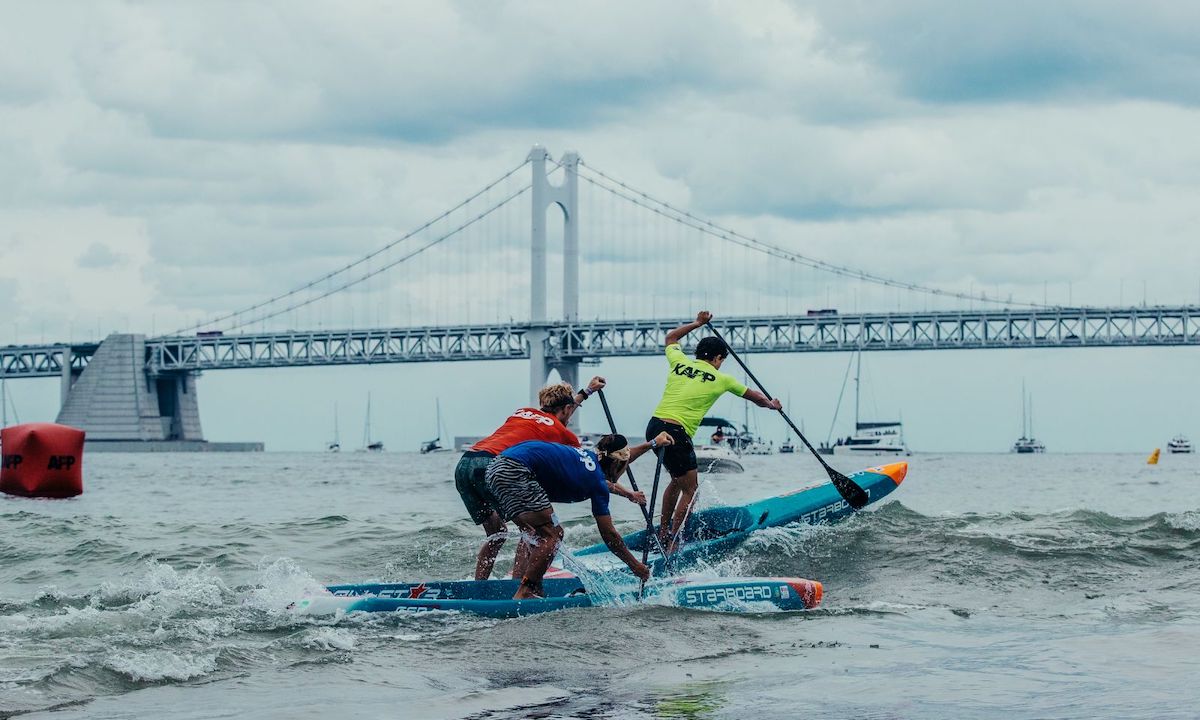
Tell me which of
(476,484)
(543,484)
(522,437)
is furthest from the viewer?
(476,484)

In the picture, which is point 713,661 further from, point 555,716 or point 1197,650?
point 1197,650

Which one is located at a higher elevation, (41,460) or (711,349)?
(711,349)

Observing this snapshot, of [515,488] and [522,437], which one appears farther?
[522,437]

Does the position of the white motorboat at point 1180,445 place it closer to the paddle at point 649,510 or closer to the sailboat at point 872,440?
the sailboat at point 872,440

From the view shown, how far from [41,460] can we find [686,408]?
11768mm

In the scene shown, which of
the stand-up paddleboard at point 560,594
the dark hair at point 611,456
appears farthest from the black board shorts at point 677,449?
the dark hair at point 611,456

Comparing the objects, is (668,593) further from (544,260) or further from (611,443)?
(544,260)

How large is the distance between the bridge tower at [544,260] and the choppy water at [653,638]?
214ft

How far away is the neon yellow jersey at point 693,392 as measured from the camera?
1006 centimetres

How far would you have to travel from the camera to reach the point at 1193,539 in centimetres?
1211

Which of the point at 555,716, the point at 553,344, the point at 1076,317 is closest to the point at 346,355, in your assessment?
the point at 553,344

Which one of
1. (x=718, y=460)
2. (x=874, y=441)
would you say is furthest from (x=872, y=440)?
(x=718, y=460)

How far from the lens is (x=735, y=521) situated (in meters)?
11.0

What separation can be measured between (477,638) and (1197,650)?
3.73m
